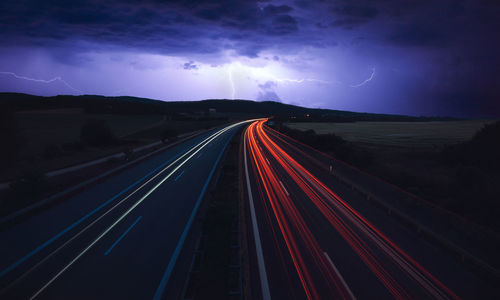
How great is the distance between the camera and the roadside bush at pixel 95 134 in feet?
149

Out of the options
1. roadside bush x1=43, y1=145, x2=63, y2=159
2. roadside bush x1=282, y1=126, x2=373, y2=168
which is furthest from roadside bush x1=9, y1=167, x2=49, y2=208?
roadside bush x1=282, y1=126, x2=373, y2=168

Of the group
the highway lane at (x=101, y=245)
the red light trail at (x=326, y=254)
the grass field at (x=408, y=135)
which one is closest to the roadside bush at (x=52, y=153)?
the highway lane at (x=101, y=245)

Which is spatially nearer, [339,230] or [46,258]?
[46,258]

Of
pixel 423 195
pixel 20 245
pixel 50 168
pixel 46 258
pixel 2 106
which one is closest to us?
pixel 46 258

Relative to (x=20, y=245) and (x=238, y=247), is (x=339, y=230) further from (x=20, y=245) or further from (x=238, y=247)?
(x=20, y=245)

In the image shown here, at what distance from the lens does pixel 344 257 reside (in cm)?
892

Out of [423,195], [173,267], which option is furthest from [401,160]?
[173,267]

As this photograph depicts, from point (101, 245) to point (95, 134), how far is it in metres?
43.3

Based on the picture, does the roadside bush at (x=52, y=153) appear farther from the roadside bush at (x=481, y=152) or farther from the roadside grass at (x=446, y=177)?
the roadside bush at (x=481, y=152)

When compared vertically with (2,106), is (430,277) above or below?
below

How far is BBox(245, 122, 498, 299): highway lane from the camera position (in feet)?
23.9

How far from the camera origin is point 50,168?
83.3 ft

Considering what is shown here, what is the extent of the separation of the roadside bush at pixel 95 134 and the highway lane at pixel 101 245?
33127 mm

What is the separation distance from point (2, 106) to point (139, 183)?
1608 cm
